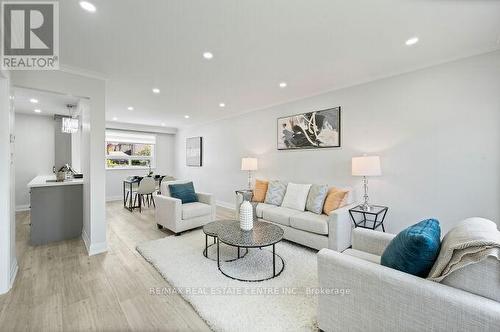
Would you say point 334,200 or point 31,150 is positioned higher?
point 31,150

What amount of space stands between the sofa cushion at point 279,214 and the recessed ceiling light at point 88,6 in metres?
3.04

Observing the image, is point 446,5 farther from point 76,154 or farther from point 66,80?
point 76,154

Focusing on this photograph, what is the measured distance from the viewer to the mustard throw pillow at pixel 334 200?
9.88 ft

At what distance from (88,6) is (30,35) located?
0.84 meters

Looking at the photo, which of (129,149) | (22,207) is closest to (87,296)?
(22,207)

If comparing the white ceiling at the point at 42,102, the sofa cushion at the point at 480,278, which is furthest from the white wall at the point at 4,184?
the sofa cushion at the point at 480,278

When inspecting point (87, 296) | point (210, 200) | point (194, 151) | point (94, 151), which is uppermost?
point (194, 151)

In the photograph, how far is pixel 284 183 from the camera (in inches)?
153

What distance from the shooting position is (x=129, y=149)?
6953 millimetres

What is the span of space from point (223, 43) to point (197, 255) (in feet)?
8.18

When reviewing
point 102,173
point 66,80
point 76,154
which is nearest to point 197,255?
point 102,173

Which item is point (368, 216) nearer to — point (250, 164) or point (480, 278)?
point (480, 278)

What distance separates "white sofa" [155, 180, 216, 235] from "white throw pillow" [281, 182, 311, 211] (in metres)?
1.36

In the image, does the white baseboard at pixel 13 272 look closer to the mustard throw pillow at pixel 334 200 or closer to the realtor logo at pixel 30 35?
the realtor logo at pixel 30 35
